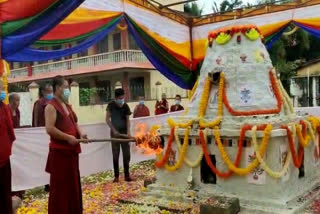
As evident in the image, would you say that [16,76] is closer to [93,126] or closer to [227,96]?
[93,126]

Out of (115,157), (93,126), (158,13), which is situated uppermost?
(158,13)

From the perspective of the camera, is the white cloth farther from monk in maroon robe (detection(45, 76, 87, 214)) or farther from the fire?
monk in maroon robe (detection(45, 76, 87, 214))

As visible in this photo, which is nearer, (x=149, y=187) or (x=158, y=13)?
(x=149, y=187)

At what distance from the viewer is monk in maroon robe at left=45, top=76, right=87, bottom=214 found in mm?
4102

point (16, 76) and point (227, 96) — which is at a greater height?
point (16, 76)

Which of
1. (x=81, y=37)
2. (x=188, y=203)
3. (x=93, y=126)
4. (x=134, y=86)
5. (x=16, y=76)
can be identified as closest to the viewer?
(x=188, y=203)

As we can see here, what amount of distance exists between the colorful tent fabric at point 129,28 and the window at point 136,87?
33.8 ft

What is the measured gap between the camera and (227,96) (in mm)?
5793

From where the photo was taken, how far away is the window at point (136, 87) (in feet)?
68.4

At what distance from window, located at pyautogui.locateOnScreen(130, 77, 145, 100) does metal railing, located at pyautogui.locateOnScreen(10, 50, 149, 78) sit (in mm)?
1644

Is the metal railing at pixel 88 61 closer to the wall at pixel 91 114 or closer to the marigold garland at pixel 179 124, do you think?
the wall at pixel 91 114

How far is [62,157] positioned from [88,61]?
18189mm

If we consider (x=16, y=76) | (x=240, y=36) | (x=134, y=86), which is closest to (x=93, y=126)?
(x=240, y=36)

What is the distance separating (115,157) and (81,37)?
235cm
